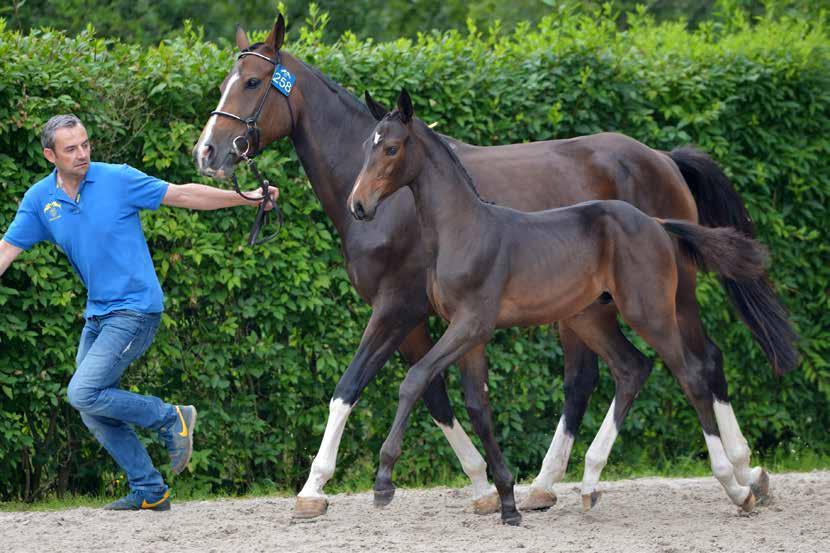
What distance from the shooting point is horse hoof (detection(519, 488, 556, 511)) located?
6.46 metres

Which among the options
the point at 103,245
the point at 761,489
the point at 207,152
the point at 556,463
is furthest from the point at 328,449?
the point at 761,489

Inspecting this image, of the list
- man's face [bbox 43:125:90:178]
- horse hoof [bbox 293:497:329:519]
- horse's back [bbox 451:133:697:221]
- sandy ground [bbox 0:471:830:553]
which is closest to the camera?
sandy ground [bbox 0:471:830:553]

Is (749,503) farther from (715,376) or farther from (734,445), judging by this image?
(715,376)

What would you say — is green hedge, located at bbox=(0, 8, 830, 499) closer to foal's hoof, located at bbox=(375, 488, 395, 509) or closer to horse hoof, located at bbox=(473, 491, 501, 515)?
horse hoof, located at bbox=(473, 491, 501, 515)

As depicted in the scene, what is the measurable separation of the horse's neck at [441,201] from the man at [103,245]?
35.8 inches

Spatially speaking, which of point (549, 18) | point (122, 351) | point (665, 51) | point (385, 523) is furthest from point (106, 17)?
point (385, 523)

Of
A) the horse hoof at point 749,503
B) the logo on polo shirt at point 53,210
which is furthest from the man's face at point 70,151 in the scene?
the horse hoof at point 749,503

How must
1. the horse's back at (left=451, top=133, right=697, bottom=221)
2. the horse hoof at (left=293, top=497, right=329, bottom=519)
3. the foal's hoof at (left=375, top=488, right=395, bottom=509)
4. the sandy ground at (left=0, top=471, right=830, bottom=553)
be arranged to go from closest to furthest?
the sandy ground at (left=0, top=471, right=830, bottom=553) → the foal's hoof at (left=375, top=488, right=395, bottom=509) → the horse hoof at (left=293, top=497, right=329, bottom=519) → the horse's back at (left=451, top=133, right=697, bottom=221)

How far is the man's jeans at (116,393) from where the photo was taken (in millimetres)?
5805

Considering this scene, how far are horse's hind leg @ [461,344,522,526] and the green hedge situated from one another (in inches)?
65.0

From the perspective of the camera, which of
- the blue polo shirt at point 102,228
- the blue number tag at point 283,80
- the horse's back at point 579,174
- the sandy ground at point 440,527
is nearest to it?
the sandy ground at point 440,527

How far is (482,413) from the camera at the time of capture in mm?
5781

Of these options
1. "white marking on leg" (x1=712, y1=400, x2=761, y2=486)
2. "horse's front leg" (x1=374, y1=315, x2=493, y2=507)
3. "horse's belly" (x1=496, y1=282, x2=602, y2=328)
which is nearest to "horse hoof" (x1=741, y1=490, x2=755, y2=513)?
"white marking on leg" (x1=712, y1=400, x2=761, y2=486)

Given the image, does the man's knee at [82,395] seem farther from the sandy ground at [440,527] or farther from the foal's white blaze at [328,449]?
the foal's white blaze at [328,449]
